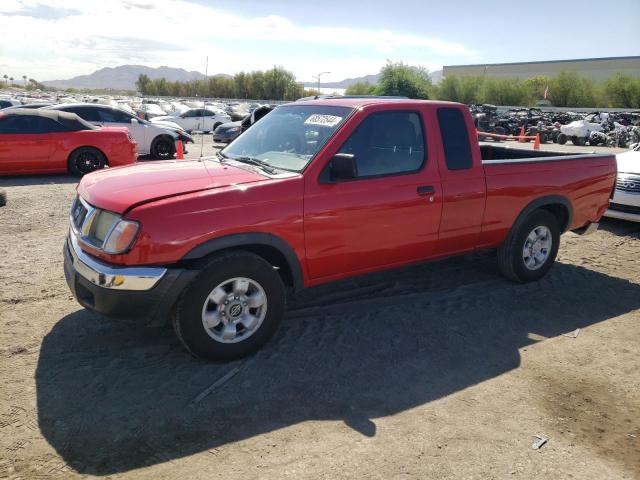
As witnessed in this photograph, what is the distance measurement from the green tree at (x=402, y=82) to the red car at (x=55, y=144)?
6376cm

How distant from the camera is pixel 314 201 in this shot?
159 inches

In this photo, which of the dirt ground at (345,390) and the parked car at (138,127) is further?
the parked car at (138,127)

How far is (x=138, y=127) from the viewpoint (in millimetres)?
14258

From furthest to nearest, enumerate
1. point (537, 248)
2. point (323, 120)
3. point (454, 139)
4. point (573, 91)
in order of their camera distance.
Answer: point (573, 91) → point (537, 248) → point (454, 139) → point (323, 120)

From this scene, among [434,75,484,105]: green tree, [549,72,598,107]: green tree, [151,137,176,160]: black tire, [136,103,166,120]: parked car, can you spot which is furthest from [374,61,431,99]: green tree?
[151,137,176,160]: black tire

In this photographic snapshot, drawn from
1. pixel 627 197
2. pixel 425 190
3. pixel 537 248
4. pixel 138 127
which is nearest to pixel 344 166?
pixel 425 190

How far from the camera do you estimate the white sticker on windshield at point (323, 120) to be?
438cm

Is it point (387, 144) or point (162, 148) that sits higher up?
point (387, 144)

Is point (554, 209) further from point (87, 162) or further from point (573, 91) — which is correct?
point (573, 91)

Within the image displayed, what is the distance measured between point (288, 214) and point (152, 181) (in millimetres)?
1053

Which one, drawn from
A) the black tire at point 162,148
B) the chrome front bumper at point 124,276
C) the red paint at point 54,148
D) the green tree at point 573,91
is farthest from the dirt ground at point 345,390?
the green tree at point 573,91

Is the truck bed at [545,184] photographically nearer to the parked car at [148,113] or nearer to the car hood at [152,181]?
the car hood at [152,181]

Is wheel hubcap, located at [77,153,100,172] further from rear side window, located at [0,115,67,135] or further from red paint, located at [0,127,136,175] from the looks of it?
rear side window, located at [0,115,67,135]

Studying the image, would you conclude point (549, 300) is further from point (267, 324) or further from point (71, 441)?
point (71, 441)
